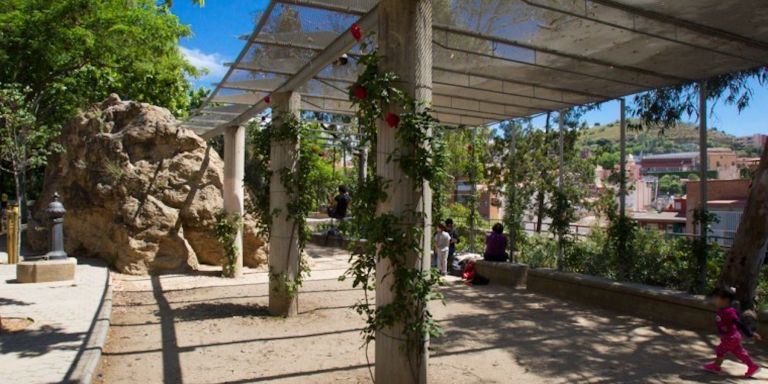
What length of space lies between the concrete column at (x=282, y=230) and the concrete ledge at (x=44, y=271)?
434 cm

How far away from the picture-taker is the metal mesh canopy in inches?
218

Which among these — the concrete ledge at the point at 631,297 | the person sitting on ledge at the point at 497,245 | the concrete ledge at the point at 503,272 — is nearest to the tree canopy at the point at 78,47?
the person sitting on ledge at the point at 497,245

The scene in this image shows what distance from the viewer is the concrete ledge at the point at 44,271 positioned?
899 cm

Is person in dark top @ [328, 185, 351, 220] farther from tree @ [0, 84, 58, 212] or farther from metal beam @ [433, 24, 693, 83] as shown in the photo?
metal beam @ [433, 24, 693, 83]

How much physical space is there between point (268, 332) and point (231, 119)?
5.52 meters

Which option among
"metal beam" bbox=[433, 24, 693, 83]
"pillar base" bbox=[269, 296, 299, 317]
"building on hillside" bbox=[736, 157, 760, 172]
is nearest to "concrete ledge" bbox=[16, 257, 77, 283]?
"pillar base" bbox=[269, 296, 299, 317]

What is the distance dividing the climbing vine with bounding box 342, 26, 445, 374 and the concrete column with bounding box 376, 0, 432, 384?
0.04m

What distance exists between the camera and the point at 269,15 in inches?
203

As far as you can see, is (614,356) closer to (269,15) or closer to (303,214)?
(303,214)

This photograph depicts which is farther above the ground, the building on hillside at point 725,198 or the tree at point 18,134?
the tree at point 18,134

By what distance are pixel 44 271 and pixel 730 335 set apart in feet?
32.9

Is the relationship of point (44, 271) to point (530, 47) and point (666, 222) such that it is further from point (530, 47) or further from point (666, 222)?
point (666, 222)

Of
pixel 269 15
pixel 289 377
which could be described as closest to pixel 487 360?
pixel 289 377

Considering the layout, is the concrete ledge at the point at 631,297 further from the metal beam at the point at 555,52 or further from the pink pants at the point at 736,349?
the metal beam at the point at 555,52
